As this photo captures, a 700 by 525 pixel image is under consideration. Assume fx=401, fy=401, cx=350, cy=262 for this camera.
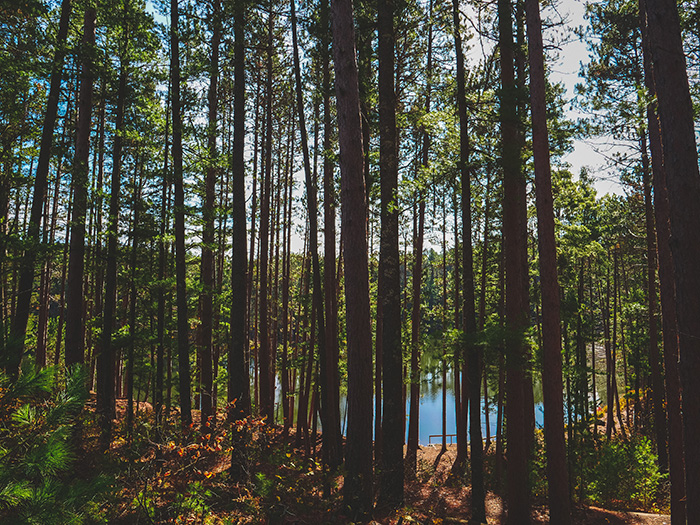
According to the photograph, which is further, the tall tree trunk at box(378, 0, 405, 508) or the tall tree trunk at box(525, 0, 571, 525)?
the tall tree trunk at box(378, 0, 405, 508)

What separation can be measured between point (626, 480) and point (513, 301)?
1000cm

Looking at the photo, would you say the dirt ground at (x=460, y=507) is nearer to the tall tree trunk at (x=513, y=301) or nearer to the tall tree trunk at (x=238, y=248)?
the tall tree trunk at (x=513, y=301)

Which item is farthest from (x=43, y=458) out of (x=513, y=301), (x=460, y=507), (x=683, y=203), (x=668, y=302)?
(x=460, y=507)

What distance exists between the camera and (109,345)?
1012 cm

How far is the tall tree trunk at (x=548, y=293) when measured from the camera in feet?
24.2

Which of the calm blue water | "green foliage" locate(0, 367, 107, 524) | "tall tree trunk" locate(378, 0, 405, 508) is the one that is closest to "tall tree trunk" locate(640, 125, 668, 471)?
"tall tree trunk" locate(378, 0, 405, 508)

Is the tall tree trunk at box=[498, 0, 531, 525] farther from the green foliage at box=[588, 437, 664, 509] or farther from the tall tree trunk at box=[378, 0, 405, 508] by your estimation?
the green foliage at box=[588, 437, 664, 509]

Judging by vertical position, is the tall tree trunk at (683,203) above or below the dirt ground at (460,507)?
above

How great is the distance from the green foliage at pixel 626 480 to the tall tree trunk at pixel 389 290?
364 inches

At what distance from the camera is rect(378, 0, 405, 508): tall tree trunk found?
24.9ft

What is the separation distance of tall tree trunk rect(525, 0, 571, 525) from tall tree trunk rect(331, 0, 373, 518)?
3.79m

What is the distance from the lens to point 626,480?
13453 millimetres

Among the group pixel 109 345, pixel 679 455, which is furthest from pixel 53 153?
pixel 679 455

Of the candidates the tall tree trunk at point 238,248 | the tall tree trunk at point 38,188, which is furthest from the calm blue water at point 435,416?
the tall tree trunk at point 38,188
